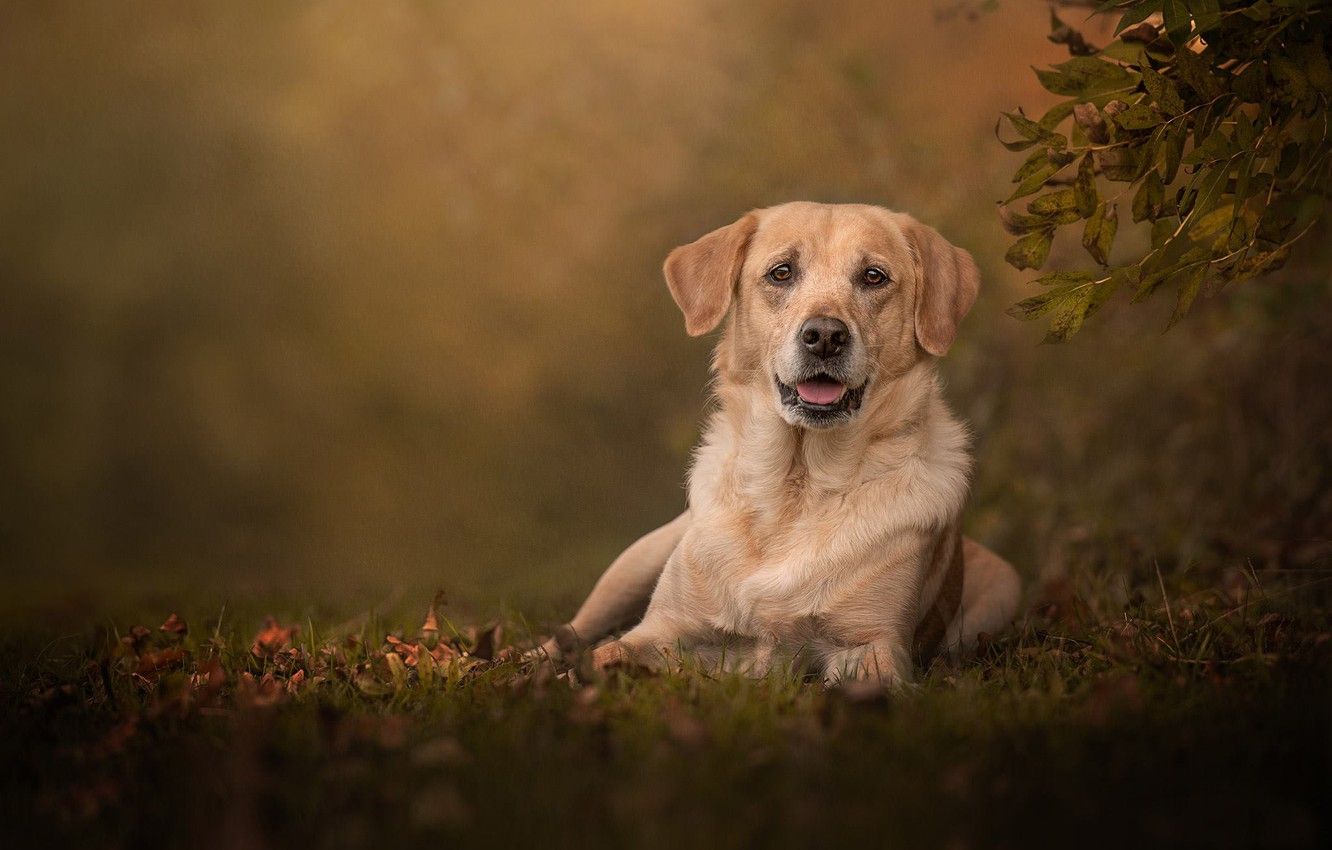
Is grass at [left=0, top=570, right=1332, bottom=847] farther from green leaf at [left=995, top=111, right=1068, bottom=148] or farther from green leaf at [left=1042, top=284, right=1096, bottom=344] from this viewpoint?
green leaf at [left=995, top=111, right=1068, bottom=148]

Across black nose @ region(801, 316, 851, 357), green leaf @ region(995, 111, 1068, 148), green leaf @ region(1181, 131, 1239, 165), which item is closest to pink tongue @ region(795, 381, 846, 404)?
black nose @ region(801, 316, 851, 357)

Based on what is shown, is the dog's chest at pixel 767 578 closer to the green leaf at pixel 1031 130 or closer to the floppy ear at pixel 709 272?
the floppy ear at pixel 709 272

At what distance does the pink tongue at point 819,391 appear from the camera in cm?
369

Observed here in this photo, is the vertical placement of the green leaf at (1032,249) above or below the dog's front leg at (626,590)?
above

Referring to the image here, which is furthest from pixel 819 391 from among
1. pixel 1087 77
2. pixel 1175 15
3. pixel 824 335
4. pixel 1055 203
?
pixel 1175 15

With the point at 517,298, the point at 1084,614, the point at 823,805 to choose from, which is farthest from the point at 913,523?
the point at 517,298

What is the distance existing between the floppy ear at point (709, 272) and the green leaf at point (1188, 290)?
1.36 m

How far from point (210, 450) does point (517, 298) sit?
2.49 m

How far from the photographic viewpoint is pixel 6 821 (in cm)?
230

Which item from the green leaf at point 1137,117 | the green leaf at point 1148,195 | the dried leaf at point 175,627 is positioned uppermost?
the green leaf at point 1137,117

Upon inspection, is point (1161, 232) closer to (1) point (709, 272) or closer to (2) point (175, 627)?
(1) point (709, 272)

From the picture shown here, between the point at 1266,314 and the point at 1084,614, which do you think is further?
the point at 1266,314

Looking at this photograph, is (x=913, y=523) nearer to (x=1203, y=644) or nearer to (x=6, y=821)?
(x=1203, y=644)

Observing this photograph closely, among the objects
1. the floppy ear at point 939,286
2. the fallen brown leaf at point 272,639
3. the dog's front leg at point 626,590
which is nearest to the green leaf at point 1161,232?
the floppy ear at point 939,286
